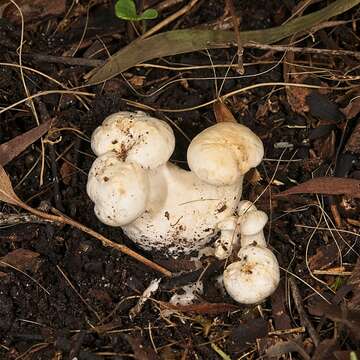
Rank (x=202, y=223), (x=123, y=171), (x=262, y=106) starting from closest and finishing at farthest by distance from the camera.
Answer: (x=123, y=171), (x=202, y=223), (x=262, y=106)

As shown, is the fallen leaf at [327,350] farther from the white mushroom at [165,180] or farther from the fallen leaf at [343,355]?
the white mushroom at [165,180]

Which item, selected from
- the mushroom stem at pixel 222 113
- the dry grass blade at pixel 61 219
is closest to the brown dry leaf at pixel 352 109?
the mushroom stem at pixel 222 113

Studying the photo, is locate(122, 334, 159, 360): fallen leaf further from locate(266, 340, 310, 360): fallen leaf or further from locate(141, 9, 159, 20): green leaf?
locate(141, 9, 159, 20): green leaf

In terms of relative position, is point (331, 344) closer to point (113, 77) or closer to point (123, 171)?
point (123, 171)

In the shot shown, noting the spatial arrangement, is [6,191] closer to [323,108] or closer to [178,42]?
[178,42]

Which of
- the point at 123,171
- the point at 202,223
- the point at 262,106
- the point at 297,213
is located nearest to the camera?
the point at 123,171

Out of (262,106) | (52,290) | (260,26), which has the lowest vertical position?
(52,290)

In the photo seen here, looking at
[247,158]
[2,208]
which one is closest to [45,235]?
[2,208]

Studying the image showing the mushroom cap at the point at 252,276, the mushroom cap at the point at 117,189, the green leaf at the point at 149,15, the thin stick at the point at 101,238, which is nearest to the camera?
the mushroom cap at the point at 117,189
